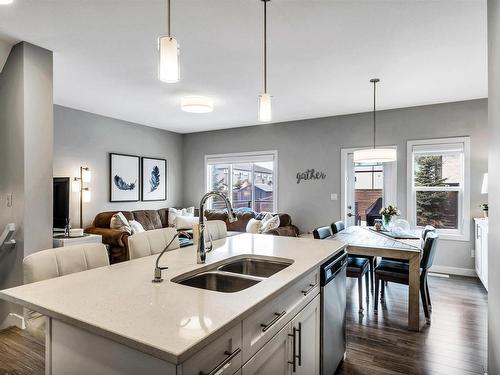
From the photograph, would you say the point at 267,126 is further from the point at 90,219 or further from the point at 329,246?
the point at 329,246

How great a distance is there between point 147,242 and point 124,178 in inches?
160

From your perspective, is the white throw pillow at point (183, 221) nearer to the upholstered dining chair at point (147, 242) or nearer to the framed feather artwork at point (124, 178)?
the framed feather artwork at point (124, 178)

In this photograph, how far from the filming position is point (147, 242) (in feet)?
7.06

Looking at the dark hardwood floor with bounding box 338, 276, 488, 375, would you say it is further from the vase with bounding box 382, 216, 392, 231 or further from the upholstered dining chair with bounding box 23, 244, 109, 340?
the upholstered dining chair with bounding box 23, 244, 109, 340

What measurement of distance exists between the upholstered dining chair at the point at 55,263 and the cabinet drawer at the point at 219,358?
109 centimetres

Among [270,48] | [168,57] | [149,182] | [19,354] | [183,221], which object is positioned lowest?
[19,354]

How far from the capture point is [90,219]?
17.4 feet

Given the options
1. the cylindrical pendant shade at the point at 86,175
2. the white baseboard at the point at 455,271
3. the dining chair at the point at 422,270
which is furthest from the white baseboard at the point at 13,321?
the white baseboard at the point at 455,271

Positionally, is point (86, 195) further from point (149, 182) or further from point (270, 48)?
point (270, 48)

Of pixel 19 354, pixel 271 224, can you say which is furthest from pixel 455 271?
pixel 19 354

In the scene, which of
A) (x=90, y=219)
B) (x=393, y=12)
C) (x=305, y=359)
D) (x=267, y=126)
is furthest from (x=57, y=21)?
(x=267, y=126)

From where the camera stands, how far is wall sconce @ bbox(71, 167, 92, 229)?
4867mm

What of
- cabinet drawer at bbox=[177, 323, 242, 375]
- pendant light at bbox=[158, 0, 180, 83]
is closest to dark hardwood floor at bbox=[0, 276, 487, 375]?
cabinet drawer at bbox=[177, 323, 242, 375]

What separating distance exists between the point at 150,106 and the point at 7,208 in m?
2.57
